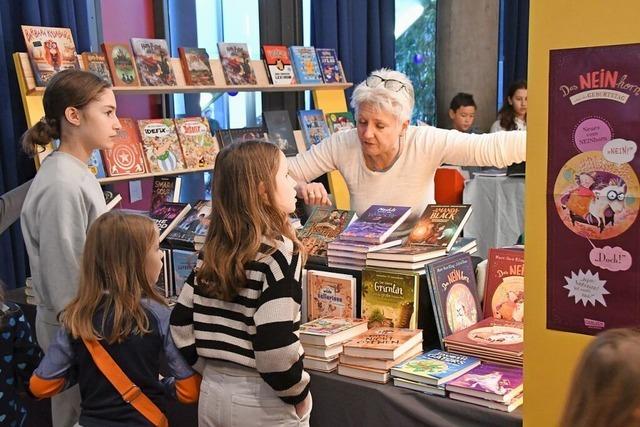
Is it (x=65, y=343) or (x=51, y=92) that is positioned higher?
(x=51, y=92)

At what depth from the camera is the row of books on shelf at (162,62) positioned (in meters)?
3.40

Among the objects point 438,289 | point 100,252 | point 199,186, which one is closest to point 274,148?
point 100,252

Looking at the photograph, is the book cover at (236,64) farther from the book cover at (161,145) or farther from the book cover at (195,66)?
the book cover at (161,145)

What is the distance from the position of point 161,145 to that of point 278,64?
1146 millimetres

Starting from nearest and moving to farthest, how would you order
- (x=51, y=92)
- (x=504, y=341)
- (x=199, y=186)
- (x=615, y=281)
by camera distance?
(x=615, y=281), (x=504, y=341), (x=51, y=92), (x=199, y=186)

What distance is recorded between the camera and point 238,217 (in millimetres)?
1630

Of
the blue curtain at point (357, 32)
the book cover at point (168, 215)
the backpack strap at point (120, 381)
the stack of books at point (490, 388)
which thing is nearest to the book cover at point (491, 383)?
the stack of books at point (490, 388)

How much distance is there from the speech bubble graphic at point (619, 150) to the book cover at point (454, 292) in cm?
71

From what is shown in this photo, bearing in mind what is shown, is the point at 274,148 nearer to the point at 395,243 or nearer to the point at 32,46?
the point at 395,243

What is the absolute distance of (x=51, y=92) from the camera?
220 cm

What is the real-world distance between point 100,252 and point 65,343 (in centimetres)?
24

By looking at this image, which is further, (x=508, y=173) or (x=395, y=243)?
(x=508, y=173)

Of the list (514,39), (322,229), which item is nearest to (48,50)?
(322,229)

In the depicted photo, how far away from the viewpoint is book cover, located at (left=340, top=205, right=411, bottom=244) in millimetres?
Result: 2096
